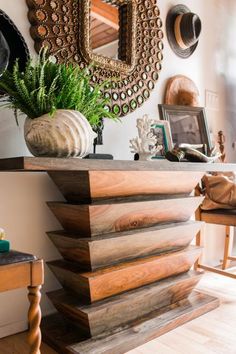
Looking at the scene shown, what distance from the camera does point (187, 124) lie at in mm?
2309

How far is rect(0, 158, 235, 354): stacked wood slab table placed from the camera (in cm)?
142

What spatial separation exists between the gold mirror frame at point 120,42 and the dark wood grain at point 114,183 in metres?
0.70

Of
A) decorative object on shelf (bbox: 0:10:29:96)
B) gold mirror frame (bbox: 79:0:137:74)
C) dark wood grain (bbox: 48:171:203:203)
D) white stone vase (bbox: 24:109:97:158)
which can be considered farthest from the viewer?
gold mirror frame (bbox: 79:0:137:74)

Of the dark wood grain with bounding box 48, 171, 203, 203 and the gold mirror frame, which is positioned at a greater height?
the gold mirror frame

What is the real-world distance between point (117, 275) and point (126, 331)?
0.83ft

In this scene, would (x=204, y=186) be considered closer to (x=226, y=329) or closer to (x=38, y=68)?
(x=226, y=329)

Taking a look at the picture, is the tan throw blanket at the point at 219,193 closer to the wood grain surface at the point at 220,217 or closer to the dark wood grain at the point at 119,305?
the wood grain surface at the point at 220,217

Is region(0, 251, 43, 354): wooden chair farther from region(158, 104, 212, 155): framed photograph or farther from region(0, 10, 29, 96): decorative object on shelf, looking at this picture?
region(158, 104, 212, 155): framed photograph

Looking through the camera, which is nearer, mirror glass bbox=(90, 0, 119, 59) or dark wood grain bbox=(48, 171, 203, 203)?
dark wood grain bbox=(48, 171, 203, 203)

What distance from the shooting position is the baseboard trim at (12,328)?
62.6 inches

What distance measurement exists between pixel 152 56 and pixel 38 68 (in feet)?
3.42

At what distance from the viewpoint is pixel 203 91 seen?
262 cm

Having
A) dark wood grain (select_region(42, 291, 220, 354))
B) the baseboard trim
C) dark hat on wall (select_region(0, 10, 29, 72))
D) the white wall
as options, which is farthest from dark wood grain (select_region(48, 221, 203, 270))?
dark hat on wall (select_region(0, 10, 29, 72))

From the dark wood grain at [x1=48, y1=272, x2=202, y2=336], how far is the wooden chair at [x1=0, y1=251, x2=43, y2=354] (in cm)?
29
